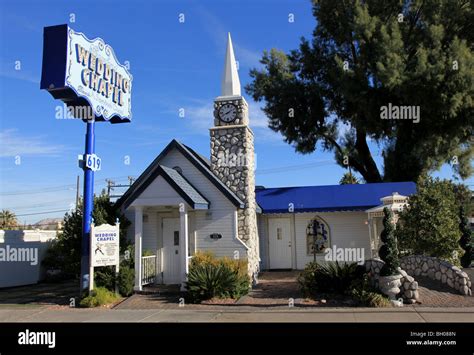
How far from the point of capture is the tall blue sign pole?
13.5 m

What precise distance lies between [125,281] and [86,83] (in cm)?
629

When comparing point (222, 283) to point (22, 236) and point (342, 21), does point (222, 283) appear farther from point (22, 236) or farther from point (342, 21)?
point (342, 21)

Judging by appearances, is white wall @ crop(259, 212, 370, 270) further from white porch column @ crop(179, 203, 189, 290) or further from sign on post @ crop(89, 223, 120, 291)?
sign on post @ crop(89, 223, 120, 291)

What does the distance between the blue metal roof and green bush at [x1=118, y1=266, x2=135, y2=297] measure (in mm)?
7356

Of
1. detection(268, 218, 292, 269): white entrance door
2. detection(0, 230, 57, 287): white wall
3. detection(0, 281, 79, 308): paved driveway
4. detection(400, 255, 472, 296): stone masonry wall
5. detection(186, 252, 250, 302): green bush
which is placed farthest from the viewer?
detection(268, 218, 292, 269): white entrance door

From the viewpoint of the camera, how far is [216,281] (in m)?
13.0

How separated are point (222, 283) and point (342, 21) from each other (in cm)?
2039

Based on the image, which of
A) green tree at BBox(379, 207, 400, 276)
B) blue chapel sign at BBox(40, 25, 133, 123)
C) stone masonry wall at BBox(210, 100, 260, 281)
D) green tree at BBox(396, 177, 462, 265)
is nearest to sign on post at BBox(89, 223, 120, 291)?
blue chapel sign at BBox(40, 25, 133, 123)

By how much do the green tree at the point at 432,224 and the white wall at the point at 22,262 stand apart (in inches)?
574

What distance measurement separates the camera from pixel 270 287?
588 inches

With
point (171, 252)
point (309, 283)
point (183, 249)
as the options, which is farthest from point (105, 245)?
point (309, 283)

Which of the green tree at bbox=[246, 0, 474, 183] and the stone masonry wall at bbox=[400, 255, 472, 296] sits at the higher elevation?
the green tree at bbox=[246, 0, 474, 183]

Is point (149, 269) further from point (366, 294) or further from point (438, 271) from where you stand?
point (438, 271)
